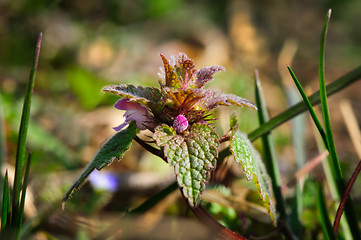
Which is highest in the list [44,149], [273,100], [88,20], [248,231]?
[88,20]

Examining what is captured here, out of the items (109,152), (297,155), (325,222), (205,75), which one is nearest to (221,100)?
(205,75)

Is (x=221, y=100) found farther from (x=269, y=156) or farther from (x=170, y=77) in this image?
(x=269, y=156)

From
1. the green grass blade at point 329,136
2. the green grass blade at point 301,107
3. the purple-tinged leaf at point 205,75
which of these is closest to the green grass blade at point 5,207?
the purple-tinged leaf at point 205,75

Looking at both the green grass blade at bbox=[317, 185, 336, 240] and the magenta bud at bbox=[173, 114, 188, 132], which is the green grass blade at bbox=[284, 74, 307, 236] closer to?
the green grass blade at bbox=[317, 185, 336, 240]

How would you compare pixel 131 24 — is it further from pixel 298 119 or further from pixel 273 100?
pixel 298 119

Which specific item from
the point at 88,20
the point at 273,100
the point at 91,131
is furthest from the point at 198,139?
the point at 88,20

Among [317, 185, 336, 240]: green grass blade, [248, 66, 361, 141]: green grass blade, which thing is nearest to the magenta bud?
[248, 66, 361, 141]: green grass blade
